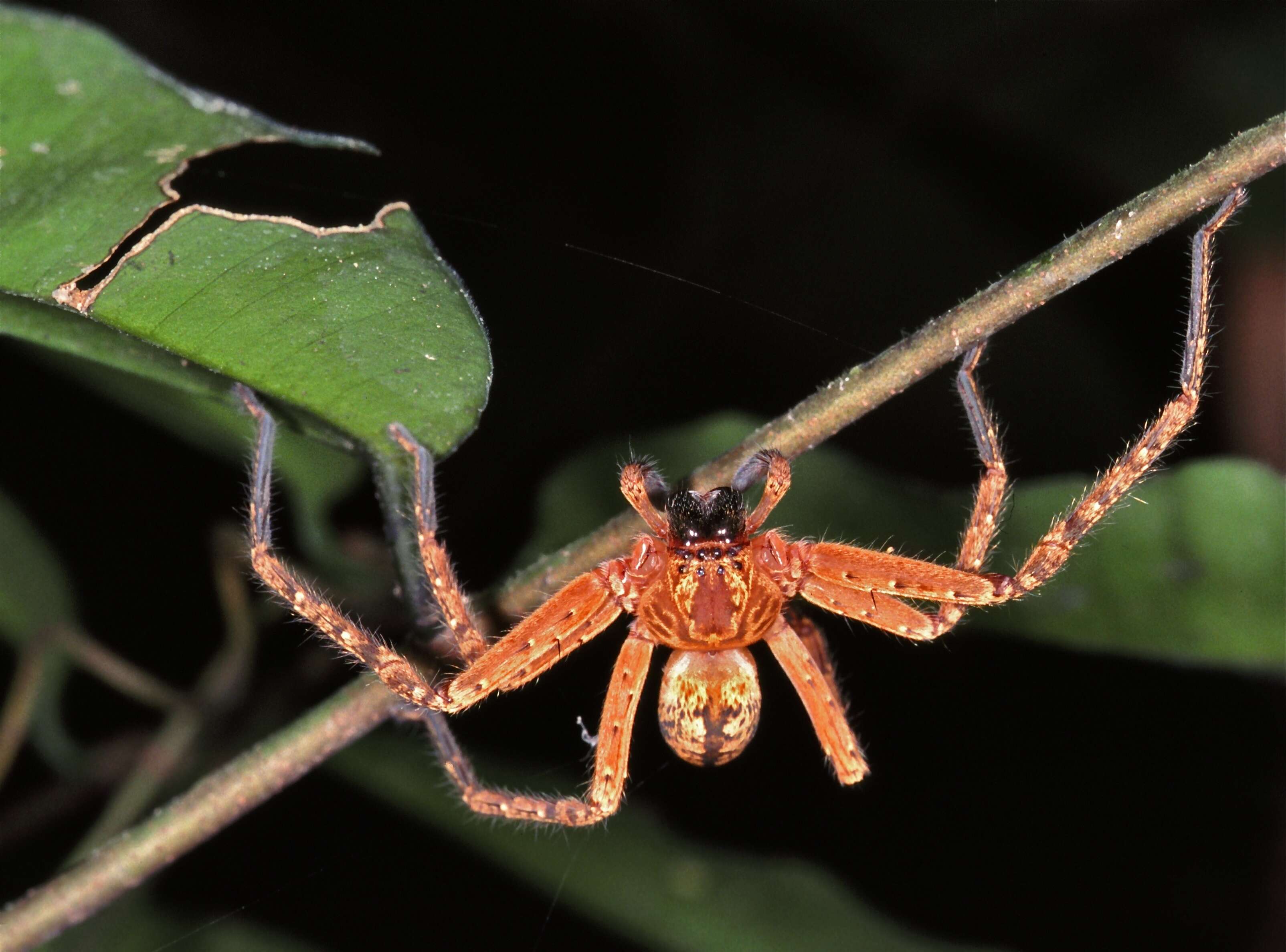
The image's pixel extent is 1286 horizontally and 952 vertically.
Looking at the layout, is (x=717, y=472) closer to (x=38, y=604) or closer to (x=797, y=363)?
(x=797, y=363)

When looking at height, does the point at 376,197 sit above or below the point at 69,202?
above

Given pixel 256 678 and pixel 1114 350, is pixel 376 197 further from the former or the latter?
pixel 1114 350

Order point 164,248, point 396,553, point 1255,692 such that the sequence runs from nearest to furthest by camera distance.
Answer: point 164,248
point 396,553
point 1255,692

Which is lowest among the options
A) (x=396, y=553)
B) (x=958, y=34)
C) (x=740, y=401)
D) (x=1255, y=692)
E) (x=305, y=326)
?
(x=396, y=553)

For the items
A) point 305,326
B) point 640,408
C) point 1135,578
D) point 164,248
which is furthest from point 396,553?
point 1135,578

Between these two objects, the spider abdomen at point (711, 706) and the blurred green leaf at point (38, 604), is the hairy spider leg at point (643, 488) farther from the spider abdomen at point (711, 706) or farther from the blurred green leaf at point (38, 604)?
the blurred green leaf at point (38, 604)

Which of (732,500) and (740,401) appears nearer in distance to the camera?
(732,500)

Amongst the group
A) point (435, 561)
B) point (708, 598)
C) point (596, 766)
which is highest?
point (708, 598)

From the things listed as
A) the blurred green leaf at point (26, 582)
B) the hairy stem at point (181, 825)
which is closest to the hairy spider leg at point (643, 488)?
the hairy stem at point (181, 825)

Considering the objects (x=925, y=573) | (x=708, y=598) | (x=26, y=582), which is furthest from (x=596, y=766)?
(x=26, y=582)
